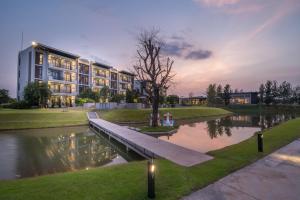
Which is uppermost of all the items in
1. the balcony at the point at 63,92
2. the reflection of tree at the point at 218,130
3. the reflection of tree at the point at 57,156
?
the balcony at the point at 63,92

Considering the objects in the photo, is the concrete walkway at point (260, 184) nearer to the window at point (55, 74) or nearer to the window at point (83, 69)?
the window at point (55, 74)

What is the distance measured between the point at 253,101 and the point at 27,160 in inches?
4330

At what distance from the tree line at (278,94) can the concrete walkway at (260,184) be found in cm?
8539

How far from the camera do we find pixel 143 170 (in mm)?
7648

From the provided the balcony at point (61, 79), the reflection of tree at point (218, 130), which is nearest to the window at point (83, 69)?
the balcony at point (61, 79)

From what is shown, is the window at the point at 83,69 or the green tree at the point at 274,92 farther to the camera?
the green tree at the point at 274,92

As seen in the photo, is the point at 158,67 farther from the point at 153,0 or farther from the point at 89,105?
the point at 89,105

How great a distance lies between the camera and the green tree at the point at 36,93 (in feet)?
133

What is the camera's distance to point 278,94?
85562mm

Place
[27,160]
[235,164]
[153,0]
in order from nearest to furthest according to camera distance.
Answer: [235,164] → [27,160] → [153,0]

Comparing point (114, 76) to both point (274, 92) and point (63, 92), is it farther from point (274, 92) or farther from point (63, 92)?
point (274, 92)

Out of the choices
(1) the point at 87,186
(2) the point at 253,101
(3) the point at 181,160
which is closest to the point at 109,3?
(3) the point at 181,160

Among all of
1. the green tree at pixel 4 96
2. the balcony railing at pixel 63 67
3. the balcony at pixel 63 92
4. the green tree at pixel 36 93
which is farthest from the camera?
the balcony at pixel 63 92

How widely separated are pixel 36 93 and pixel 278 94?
85.8 m
